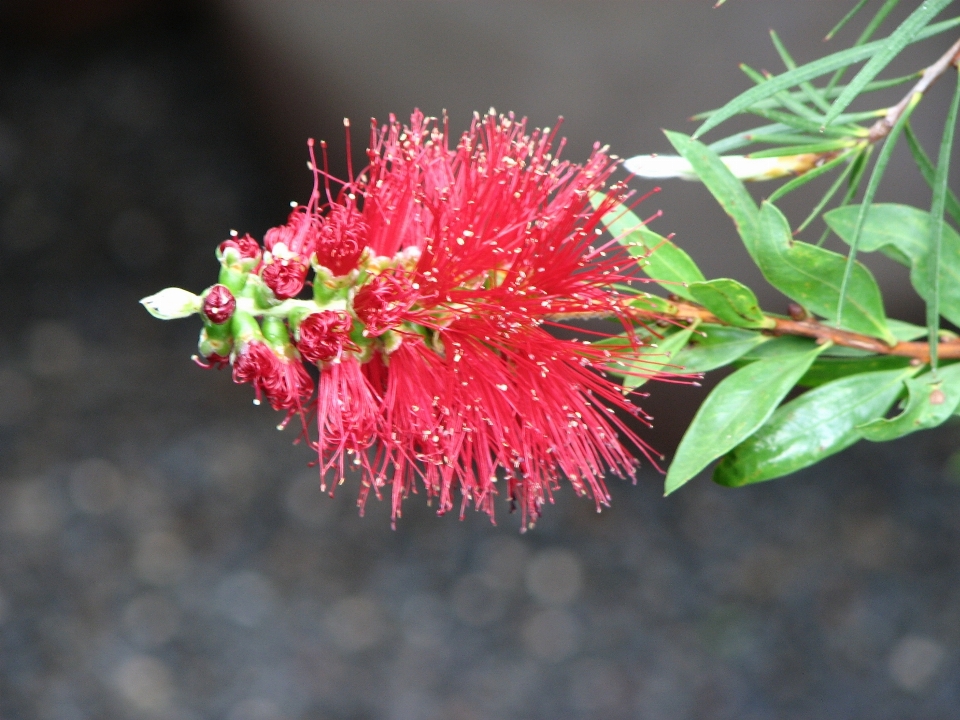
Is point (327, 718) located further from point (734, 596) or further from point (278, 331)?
point (278, 331)

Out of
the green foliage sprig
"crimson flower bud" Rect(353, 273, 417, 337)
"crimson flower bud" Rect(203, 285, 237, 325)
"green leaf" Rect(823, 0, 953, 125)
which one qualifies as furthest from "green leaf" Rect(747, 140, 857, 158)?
"crimson flower bud" Rect(203, 285, 237, 325)

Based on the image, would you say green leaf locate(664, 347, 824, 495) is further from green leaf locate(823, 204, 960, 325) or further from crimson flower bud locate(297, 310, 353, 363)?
crimson flower bud locate(297, 310, 353, 363)

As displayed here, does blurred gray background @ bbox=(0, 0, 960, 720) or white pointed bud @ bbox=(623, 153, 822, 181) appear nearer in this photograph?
white pointed bud @ bbox=(623, 153, 822, 181)

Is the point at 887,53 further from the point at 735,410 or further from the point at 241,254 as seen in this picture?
the point at 241,254

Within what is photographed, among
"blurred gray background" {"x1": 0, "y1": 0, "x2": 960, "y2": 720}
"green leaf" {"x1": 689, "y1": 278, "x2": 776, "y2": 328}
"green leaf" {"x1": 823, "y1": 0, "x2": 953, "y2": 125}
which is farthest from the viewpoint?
"blurred gray background" {"x1": 0, "y1": 0, "x2": 960, "y2": 720}

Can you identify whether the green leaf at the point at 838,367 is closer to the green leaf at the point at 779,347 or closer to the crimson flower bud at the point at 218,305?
the green leaf at the point at 779,347

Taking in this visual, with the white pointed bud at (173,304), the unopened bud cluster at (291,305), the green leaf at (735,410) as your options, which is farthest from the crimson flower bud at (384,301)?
the green leaf at (735,410)
